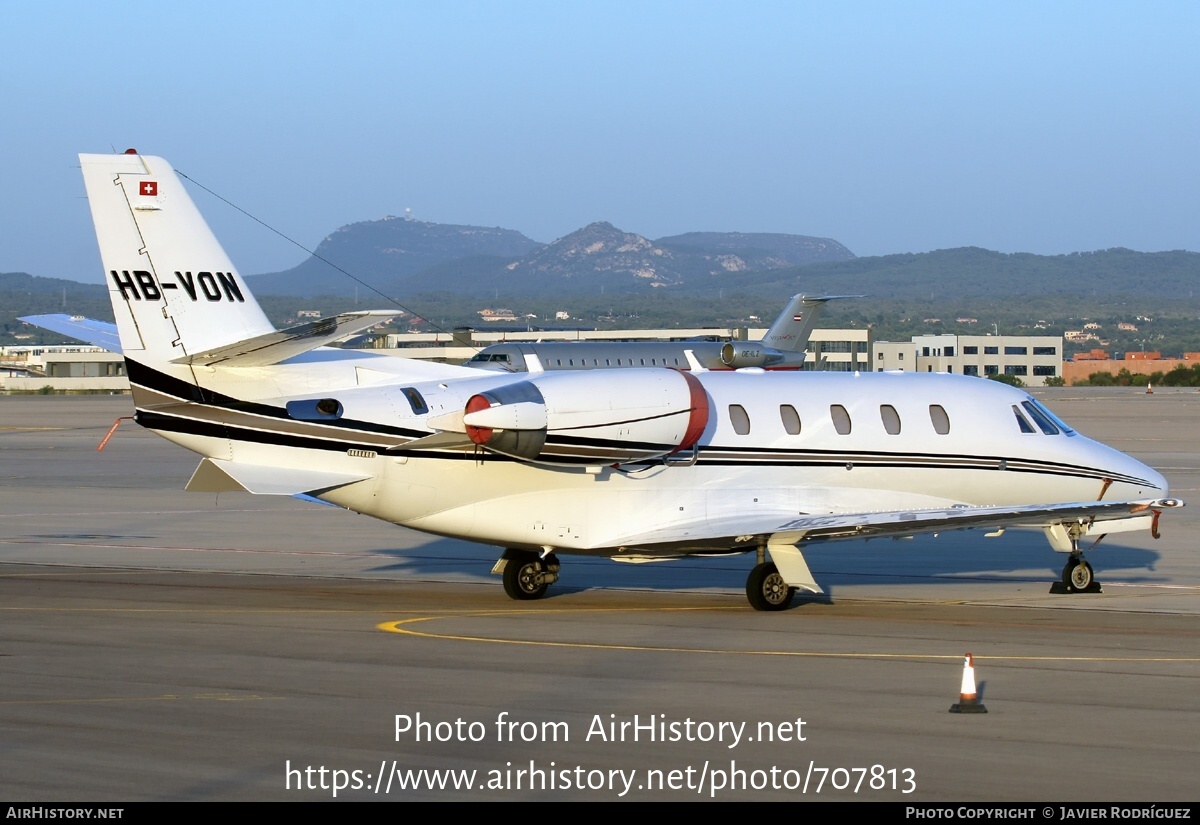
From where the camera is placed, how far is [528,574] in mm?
20203

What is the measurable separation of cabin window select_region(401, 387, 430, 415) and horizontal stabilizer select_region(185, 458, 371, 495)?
99cm

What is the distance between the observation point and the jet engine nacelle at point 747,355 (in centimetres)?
6119

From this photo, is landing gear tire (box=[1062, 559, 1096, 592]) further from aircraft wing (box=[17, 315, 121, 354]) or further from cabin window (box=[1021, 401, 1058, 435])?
aircraft wing (box=[17, 315, 121, 354])

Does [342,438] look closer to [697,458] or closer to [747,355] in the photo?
[697,458]

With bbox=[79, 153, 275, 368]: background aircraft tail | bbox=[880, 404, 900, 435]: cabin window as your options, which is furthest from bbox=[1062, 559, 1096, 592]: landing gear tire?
bbox=[79, 153, 275, 368]: background aircraft tail

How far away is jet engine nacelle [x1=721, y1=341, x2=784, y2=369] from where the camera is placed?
61.2 m

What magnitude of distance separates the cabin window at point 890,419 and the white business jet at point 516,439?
2 centimetres

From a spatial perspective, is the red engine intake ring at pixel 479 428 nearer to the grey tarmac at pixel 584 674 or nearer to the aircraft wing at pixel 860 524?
the grey tarmac at pixel 584 674

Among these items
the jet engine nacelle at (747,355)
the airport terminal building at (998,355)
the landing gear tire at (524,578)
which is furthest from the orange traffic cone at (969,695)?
the airport terminal building at (998,355)

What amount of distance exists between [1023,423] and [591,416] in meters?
6.98

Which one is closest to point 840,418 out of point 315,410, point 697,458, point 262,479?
point 697,458

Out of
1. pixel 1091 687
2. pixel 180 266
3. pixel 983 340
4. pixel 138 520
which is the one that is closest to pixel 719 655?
pixel 1091 687
